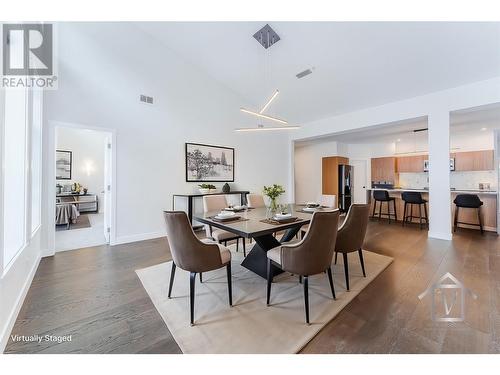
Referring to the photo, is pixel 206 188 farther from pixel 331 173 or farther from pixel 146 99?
pixel 331 173

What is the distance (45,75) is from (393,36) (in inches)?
209

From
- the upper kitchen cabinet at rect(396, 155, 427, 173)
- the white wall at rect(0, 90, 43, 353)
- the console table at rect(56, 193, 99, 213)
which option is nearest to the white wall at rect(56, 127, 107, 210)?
the console table at rect(56, 193, 99, 213)

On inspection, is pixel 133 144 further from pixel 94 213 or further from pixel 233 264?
pixel 94 213

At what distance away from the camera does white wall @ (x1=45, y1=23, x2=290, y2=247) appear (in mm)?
3338

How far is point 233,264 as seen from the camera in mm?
2805

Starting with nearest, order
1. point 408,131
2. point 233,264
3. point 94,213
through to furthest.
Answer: point 233,264 < point 408,131 < point 94,213

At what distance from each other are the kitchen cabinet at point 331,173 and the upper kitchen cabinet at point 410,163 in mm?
1554

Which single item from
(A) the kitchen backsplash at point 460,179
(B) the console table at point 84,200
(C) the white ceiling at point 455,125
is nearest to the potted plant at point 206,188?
(C) the white ceiling at point 455,125

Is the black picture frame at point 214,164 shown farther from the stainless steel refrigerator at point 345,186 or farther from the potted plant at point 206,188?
the stainless steel refrigerator at point 345,186

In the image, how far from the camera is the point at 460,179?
5805 millimetres

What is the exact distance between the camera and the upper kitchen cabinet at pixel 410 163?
6105 mm

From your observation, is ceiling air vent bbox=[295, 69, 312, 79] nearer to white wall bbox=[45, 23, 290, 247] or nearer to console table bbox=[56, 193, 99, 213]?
white wall bbox=[45, 23, 290, 247]

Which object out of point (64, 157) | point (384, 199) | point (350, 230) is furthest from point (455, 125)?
point (64, 157)
